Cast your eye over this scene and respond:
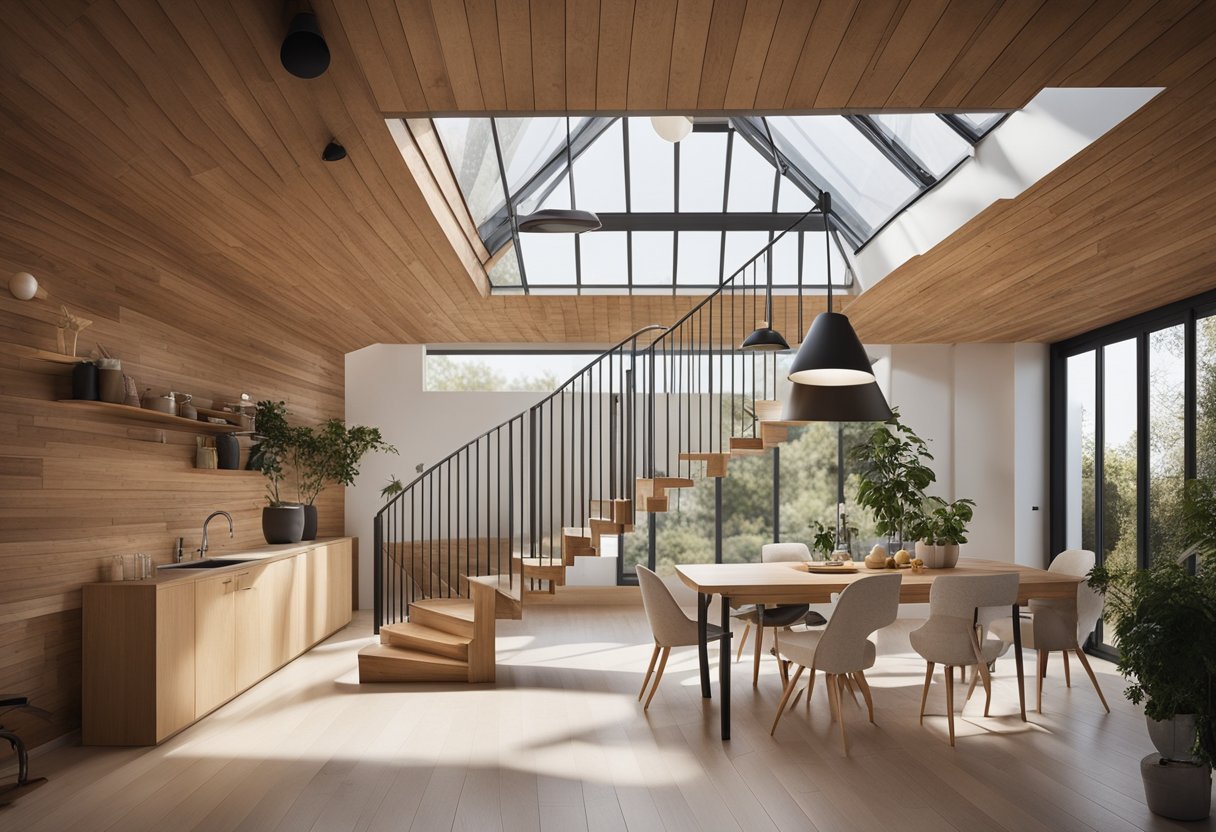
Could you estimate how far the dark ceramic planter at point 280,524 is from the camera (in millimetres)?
7453

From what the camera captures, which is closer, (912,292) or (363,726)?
(363,726)

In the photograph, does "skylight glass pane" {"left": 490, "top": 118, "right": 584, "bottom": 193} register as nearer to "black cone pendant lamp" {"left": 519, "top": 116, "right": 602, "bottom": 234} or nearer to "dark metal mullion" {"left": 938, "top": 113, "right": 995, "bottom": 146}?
"black cone pendant lamp" {"left": 519, "top": 116, "right": 602, "bottom": 234}

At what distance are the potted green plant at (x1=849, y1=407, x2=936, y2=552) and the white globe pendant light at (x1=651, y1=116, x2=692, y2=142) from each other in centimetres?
220

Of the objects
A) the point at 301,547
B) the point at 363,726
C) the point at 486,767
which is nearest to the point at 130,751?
the point at 363,726

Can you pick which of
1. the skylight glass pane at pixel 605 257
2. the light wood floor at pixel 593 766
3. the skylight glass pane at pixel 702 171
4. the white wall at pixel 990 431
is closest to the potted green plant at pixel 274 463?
the light wood floor at pixel 593 766

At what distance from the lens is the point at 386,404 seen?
9875 mm

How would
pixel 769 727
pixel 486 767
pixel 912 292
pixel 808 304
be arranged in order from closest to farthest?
pixel 486 767 < pixel 769 727 < pixel 912 292 < pixel 808 304

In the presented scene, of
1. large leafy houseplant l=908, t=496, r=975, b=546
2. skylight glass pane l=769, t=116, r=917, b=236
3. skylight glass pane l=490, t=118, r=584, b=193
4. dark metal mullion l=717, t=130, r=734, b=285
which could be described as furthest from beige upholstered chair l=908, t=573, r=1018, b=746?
skylight glass pane l=490, t=118, r=584, b=193

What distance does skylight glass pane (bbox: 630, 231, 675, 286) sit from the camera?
27.1 ft

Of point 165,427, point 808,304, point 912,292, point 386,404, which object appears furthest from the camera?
point 386,404

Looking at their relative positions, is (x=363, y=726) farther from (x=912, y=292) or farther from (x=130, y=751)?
(x=912, y=292)

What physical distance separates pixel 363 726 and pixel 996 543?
636 centimetres

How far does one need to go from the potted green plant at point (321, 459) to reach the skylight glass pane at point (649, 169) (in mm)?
3447

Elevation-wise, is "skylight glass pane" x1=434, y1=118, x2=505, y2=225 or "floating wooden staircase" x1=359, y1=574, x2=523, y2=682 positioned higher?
"skylight glass pane" x1=434, y1=118, x2=505, y2=225
